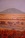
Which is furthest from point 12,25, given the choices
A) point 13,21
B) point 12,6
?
Result: point 12,6

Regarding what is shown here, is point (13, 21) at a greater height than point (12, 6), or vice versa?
point (12, 6)

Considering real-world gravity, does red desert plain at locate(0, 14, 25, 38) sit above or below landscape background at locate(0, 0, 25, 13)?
below

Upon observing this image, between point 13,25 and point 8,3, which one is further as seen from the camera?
point 8,3

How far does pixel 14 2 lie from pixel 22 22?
415mm

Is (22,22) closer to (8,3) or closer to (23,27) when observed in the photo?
(23,27)

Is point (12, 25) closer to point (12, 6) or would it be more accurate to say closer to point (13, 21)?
point (13, 21)

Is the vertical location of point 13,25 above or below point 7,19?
below

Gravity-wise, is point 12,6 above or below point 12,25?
above

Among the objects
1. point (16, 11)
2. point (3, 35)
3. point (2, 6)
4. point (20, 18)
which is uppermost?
point (2, 6)

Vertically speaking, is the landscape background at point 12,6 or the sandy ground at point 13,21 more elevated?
the landscape background at point 12,6

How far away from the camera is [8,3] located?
1600mm

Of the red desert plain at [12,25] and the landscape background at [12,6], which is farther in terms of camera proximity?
Answer: the landscape background at [12,6]

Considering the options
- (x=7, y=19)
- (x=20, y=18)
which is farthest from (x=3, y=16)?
(x=20, y=18)

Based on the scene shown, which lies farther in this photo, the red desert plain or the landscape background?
the landscape background
